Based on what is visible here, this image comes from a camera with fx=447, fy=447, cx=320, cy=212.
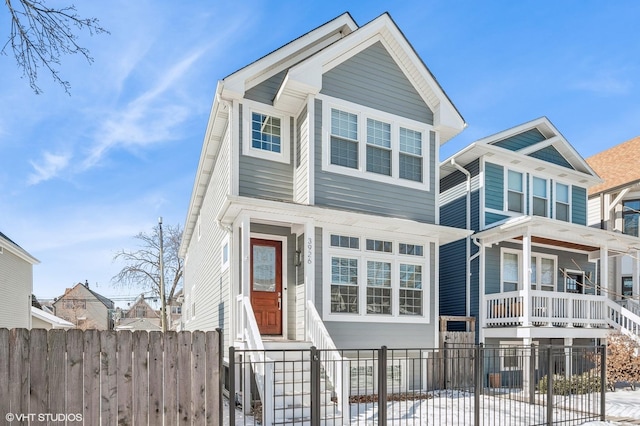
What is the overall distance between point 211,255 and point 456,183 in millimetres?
8313

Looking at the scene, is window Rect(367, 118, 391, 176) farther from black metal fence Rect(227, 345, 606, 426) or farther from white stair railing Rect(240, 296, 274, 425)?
black metal fence Rect(227, 345, 606, 426)

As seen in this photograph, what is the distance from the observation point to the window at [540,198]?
14766 millimetres

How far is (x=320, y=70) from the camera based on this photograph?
1009 cm

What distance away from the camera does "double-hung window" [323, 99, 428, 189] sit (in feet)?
34.2

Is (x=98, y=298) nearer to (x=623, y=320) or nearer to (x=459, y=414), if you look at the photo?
(x=623, y=320)

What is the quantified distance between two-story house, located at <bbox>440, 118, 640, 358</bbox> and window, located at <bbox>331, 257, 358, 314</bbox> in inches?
194

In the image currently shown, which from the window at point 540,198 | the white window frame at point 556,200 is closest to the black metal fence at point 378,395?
the window at point 540,198

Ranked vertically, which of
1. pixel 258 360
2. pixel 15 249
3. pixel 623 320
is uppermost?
pixel 15 249

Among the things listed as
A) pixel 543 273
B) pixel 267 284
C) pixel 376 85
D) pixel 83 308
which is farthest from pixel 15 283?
pixel 83 308

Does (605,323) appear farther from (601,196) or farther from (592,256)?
(601,196)

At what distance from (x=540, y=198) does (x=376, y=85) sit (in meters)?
7.52

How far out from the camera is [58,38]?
14.9 ft

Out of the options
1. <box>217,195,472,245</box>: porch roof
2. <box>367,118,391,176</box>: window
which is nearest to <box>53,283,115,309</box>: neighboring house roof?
<box>217,195,472,245</box>: porch roof

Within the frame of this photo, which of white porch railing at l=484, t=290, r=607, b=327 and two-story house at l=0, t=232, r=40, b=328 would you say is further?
two-story house at l=0, t=232, r=40, b=328
